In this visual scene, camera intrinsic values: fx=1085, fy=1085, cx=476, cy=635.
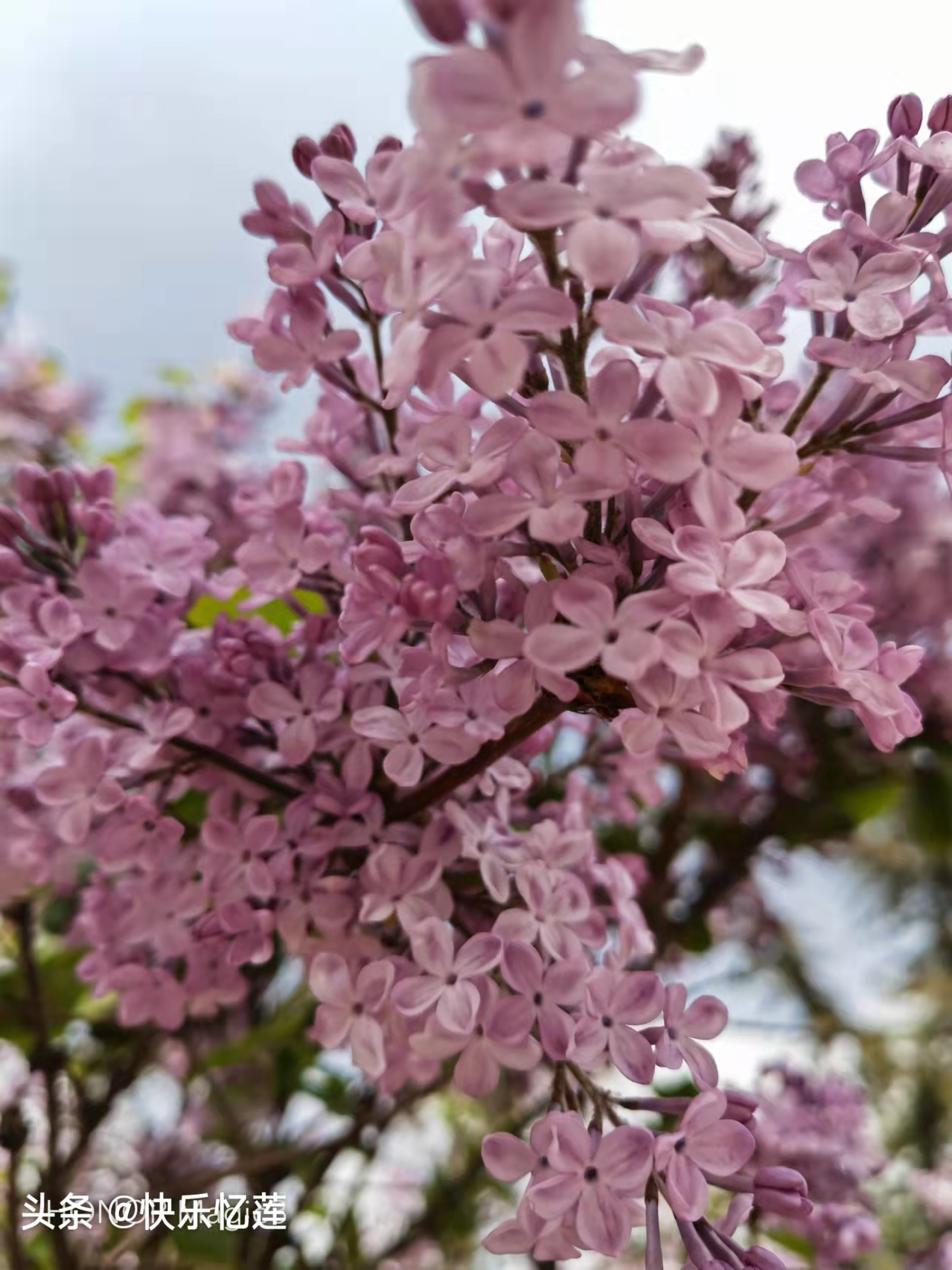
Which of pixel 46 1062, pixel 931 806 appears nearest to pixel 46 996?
pixel 46 1062

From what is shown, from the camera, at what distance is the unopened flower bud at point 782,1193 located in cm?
35

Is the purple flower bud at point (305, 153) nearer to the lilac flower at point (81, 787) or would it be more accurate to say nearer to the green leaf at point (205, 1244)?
the lilac flower at point (81, 787)

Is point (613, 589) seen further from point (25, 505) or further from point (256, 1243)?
point (256, 1243)

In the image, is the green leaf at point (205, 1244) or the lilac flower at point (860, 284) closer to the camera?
the lilac flower at point (860, 284)

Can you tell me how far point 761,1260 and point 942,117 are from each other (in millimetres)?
378

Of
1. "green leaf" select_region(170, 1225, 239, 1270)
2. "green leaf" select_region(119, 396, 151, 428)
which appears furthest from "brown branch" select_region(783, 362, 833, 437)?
"green leaf" select_region(119, 396, 151, 428)

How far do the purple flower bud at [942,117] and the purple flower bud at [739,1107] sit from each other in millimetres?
331

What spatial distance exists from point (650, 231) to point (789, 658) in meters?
0.14

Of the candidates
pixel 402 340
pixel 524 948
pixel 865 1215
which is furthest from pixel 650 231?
pixel 865 1215

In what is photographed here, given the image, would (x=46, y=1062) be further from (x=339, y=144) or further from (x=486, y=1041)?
(x=339, y=144)

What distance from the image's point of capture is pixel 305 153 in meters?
0.40

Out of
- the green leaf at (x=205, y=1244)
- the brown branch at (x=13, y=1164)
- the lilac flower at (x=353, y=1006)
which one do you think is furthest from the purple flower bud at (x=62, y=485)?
the green leaf at (x=205, y=1244)

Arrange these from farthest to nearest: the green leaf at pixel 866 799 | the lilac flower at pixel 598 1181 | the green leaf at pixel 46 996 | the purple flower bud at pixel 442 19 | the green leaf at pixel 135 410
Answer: the green leaf at pixel 135 410 < the green leaf at pixel 866 799 < the green leaf at pixel 46 996 < the lilac flower at pixel 598 1181 < the purple flower bud at pixel 442 19

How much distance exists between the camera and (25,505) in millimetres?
446
